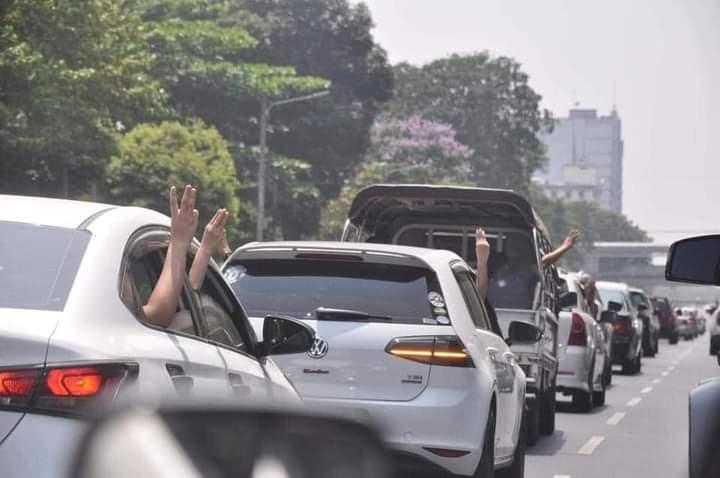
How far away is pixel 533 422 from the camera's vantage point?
15.3m

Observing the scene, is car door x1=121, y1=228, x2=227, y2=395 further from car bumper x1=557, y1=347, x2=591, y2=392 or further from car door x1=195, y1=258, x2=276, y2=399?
car bumper x1=557, y1=347, x2=591, y2=392

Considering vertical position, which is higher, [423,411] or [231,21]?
[231,21]

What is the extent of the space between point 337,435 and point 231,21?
2995 inches

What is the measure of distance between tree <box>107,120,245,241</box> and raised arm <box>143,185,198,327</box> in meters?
51.8

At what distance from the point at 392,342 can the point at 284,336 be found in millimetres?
2681

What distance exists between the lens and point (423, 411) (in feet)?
29.9

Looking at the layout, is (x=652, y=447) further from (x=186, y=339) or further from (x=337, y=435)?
(x=337, y=435)

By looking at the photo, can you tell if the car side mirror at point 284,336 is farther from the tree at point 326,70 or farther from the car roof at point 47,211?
the tree at point 326,70

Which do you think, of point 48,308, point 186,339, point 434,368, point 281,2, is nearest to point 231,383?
point 186,339

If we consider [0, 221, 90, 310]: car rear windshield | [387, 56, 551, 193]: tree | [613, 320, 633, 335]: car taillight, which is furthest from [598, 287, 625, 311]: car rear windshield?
[387, 56, 551, 193]: tree

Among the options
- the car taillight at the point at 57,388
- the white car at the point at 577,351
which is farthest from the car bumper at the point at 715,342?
the car taillight at the point at 57,388

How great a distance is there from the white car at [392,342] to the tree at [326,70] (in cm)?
6563

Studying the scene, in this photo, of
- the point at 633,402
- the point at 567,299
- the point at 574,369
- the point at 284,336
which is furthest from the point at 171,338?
the point at 633,402

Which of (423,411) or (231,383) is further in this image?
(423,411)
